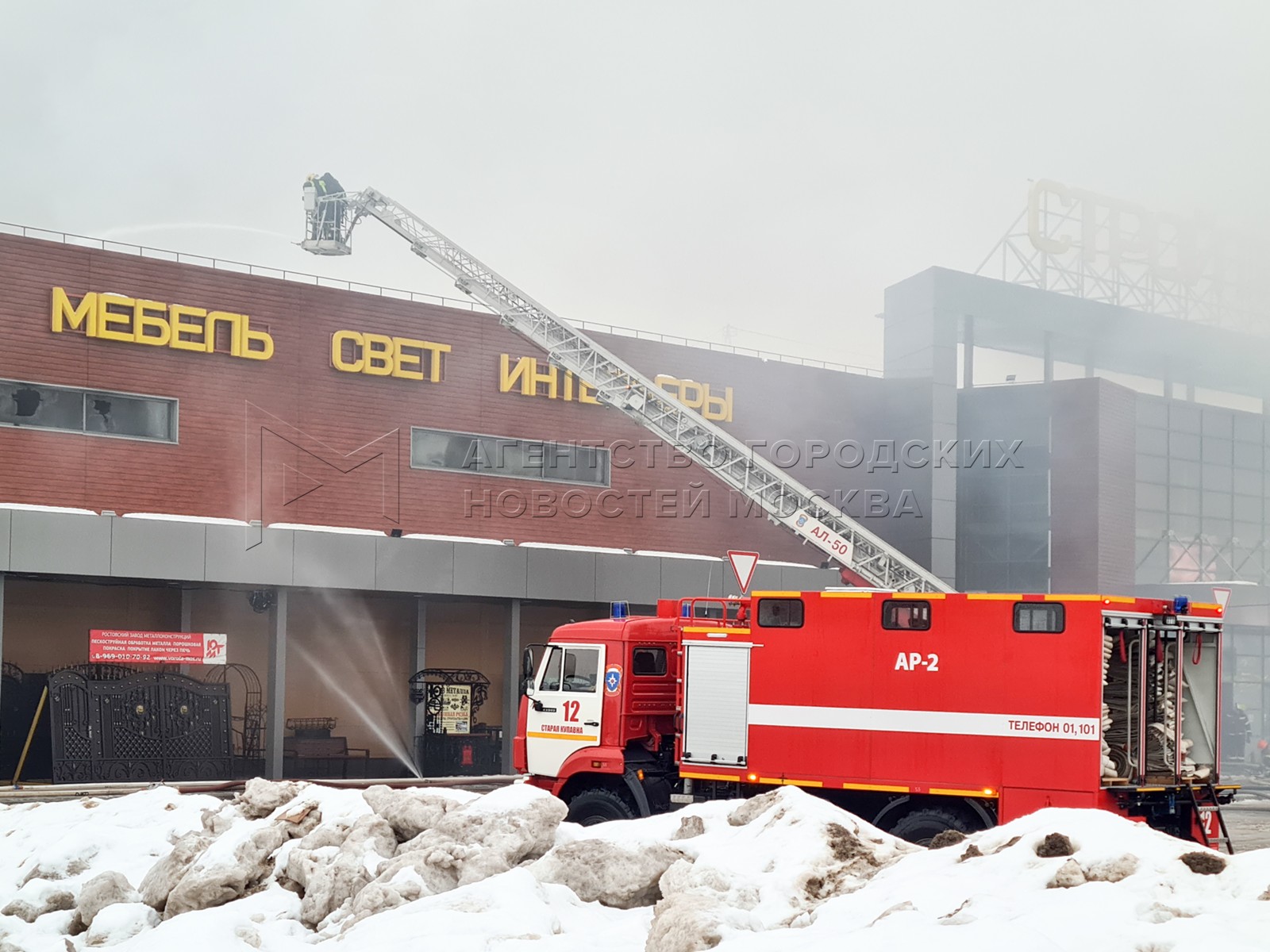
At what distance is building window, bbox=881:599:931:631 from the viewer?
523 inches

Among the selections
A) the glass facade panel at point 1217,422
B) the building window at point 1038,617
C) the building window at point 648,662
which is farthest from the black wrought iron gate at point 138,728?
the glass facade panel at point 1217,422

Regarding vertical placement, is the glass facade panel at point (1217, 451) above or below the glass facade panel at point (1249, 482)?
above

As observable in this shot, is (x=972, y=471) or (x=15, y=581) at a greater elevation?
(x=972, y=471)

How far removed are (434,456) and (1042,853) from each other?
24022 millimetres

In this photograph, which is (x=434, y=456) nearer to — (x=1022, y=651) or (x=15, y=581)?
(x=15, y=581)

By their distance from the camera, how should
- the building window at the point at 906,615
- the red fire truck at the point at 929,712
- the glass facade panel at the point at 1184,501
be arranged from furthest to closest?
1. the glass facade panel at the point at 1184,501
2. the building window at the point at 906,615
3. the red fire truck at the point at 929,712

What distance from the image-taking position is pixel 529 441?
3228 cm

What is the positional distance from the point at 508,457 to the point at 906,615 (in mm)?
19567

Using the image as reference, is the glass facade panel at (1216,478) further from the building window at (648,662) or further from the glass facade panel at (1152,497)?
the building window at (648,662)

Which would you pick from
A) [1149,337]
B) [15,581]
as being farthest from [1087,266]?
[15,581]

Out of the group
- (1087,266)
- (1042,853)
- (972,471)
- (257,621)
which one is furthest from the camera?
(1087,266)

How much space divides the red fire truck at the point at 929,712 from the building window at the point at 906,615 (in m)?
0.02

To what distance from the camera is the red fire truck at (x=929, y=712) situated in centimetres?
1261

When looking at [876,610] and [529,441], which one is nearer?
[876,610]
